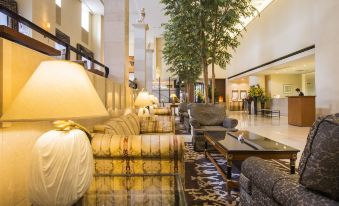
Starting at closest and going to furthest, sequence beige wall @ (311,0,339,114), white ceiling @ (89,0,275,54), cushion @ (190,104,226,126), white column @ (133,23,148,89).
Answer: cushion @ (190,104,226,126) → beige wall @ (311,0,339,114) → white column @ (133,23,148,89) → white ceiling @ (89,0,275,54)

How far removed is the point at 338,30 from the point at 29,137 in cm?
975

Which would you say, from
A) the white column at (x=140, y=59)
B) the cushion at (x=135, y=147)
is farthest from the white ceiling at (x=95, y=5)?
the cushion at (x=135, y=147)

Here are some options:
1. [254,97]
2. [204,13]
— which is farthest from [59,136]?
[254,97]

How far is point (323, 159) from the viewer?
1135 mm

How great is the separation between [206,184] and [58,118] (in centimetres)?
232

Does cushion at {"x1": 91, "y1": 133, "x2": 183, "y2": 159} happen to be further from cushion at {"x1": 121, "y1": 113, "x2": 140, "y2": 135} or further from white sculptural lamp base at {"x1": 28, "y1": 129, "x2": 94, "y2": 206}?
cushion at {"x1": 121, "y1": 113, "x2": 140, "y2": 135}

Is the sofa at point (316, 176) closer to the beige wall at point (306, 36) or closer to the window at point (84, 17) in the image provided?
the beige wall at point (306, 36)

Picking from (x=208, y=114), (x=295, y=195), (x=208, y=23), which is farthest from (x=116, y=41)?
(x=295, y=195)

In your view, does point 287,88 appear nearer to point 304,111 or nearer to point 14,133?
point 304,111

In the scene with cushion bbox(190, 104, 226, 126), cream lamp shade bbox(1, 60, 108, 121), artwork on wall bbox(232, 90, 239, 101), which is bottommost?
cushion bbox(190, 104, 226, 126)

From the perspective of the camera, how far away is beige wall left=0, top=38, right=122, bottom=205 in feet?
4.85

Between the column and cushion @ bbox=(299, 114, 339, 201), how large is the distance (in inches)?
215

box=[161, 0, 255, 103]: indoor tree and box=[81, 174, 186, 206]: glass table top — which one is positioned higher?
box=[161, 0, 255, 103]: indoor tree

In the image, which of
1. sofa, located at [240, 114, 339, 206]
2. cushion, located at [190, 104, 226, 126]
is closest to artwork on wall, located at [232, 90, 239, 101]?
cushion, located at [190, 104, 226, 126]
